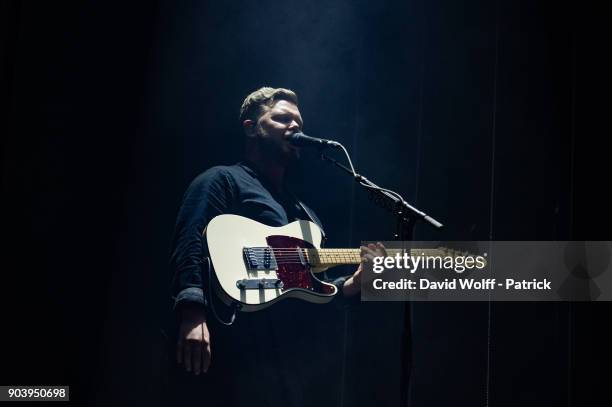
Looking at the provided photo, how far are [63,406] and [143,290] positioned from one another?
609 millimetres

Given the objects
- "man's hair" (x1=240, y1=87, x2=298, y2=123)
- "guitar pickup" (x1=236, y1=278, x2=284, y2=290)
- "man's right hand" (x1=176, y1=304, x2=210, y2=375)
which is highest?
"man's hair" (x1=240, y1=87, x2=298, y2=123)

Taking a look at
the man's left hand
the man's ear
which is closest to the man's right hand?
the man's left hand

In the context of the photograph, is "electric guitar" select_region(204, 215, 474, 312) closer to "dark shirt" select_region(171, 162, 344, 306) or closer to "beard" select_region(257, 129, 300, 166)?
"dark shirt" select_region(171, 162, 344, 306)

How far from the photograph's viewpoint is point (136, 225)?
10.5 ft

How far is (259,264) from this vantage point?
279 cm

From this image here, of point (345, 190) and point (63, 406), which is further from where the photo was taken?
point (345, 190)

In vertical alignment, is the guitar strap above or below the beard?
below

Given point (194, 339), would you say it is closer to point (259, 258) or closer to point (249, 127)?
point (259, 258)

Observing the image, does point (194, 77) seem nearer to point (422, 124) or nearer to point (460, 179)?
point (422, 124)

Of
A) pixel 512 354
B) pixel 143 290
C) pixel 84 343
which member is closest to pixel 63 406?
pixel 84 343

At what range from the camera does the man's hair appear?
3.27 meters

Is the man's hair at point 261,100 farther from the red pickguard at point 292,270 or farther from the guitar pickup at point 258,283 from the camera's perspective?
the guitar pickup at point 258,283

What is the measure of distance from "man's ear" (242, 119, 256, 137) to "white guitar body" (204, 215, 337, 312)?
570 mm

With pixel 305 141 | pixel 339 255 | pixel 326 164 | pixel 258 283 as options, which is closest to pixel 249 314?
pixel 258 283
